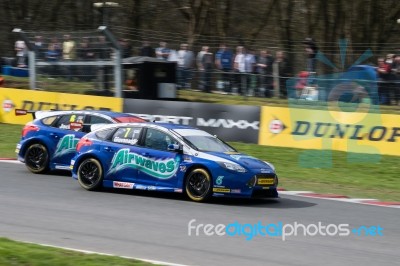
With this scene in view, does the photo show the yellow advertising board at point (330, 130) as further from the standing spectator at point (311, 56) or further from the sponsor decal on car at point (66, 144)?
the sponsor decal on car at point (66, 144)

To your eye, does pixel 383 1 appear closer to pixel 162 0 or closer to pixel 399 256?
pixel 162 0

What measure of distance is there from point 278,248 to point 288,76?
15.0 metres

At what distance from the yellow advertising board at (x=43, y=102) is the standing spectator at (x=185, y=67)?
10.1 ft

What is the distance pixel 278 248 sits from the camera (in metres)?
10.3

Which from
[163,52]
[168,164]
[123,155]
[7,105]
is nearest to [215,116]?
[163,52]

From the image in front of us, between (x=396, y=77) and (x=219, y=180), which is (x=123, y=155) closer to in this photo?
(x=219, y=180)

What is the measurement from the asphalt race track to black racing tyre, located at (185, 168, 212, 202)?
0.17 meters

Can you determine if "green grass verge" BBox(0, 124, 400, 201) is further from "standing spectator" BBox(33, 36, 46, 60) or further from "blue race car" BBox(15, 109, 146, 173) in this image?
"standing spectator" BBox(33, 36, 46, 60)

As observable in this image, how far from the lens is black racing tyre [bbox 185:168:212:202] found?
13945 millimetres

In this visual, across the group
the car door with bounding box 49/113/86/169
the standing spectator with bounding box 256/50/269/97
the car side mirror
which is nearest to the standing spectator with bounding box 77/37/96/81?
the standing spectator with bounding box 256/50/269/97

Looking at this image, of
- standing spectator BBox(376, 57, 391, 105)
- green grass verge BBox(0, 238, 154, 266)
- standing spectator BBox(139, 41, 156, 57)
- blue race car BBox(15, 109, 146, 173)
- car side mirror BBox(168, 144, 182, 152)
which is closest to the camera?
green grass verge BBox(0, 238, 154, 266)

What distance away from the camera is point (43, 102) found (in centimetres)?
2595

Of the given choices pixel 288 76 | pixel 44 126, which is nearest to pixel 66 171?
pixel 44 126

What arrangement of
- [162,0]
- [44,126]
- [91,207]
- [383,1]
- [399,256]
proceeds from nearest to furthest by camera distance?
[399,256] → [91,207] → [44,126] → [383,1] → [162,0]
